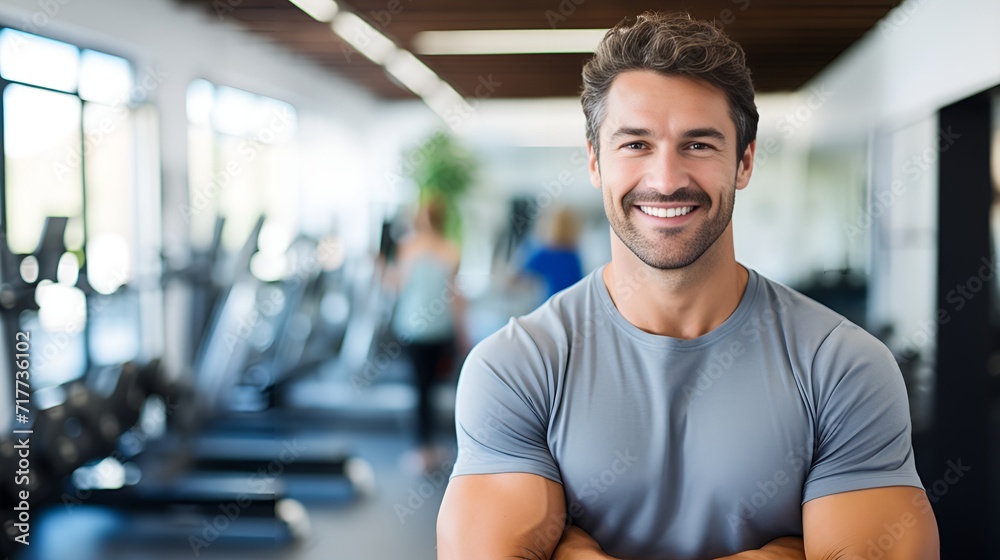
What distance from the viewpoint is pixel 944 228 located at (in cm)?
266

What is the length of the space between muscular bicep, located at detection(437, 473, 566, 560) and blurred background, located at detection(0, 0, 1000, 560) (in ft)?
6.33

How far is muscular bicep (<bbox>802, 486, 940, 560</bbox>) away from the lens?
3.21 feet

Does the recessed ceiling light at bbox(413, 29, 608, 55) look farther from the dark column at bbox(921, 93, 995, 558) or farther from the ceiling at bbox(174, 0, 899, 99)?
the dark column at bbox(921, 93, 995, 558)

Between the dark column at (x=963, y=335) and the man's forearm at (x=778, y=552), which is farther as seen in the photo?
the dark column at (x=963, y=335)

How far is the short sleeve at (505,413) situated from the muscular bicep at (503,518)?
0.02m

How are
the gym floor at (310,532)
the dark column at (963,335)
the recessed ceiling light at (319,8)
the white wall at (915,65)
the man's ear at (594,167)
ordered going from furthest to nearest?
the recessed ceiling light at (319,8)
the gym floor at (310,532)
the dark column at (963,335)
the white wall at (915,65)
the man's ear at (594,167)

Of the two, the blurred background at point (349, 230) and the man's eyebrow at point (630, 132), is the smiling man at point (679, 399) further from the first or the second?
the blurred background at point (349, 230)

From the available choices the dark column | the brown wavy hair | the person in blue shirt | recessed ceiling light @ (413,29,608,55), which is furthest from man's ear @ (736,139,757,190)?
recessed ceiling light @ (413,29,608,55)

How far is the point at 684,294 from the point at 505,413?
0.32m

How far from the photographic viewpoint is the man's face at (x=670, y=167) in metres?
1.07

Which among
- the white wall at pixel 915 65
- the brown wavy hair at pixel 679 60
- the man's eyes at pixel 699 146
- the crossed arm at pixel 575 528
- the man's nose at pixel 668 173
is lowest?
the crossed arm at pixel 575 528

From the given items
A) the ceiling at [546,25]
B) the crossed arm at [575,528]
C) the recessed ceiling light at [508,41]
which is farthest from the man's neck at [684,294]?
the recessed ceiling light at [508,41]

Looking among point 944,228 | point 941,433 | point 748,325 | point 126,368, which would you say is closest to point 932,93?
point 944,228

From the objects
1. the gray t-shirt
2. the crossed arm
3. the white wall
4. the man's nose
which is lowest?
the crossed arm
